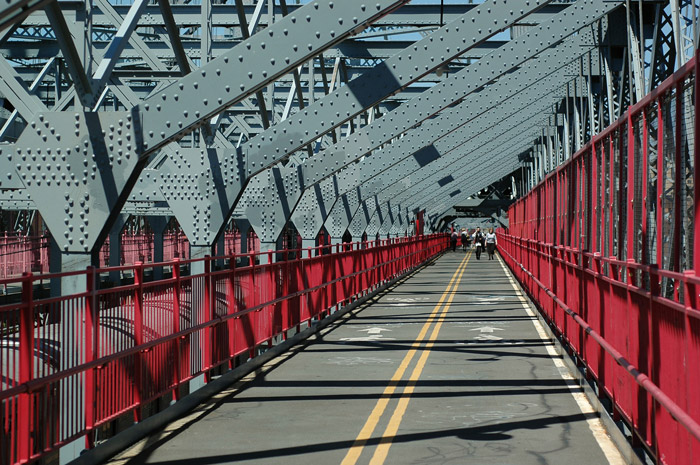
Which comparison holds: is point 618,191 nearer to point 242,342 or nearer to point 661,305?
point 661,305

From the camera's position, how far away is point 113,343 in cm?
974

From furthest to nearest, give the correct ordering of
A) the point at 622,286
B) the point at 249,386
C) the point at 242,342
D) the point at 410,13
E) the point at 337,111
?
the point at 410,13 < the point at 337,111 < the point at 242,342 < the point at 249,386 < the point at 622,286

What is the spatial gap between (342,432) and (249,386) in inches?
139

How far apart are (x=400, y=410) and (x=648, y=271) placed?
4.34m

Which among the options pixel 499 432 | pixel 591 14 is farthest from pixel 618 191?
pixel 591 14

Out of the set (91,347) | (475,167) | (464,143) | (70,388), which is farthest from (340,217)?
(70,388)

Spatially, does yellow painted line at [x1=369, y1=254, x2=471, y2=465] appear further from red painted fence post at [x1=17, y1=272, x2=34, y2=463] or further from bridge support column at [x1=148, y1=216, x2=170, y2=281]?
bridge support column at [x1=148, y1=216, x2=170, y2=281]

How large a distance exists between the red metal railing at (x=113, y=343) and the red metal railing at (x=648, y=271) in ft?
14.0

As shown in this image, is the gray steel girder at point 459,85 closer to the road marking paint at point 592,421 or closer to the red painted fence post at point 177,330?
the road marking paint at point 592,421

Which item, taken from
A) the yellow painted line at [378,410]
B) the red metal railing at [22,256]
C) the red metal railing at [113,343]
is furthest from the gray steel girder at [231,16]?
the red metal railing at [22,256]

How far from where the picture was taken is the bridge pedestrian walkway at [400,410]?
362 inches

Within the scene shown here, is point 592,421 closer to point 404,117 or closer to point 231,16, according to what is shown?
point 404,117

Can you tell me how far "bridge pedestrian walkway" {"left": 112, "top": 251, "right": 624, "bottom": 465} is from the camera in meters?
9.20

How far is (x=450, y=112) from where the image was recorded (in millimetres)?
28844
